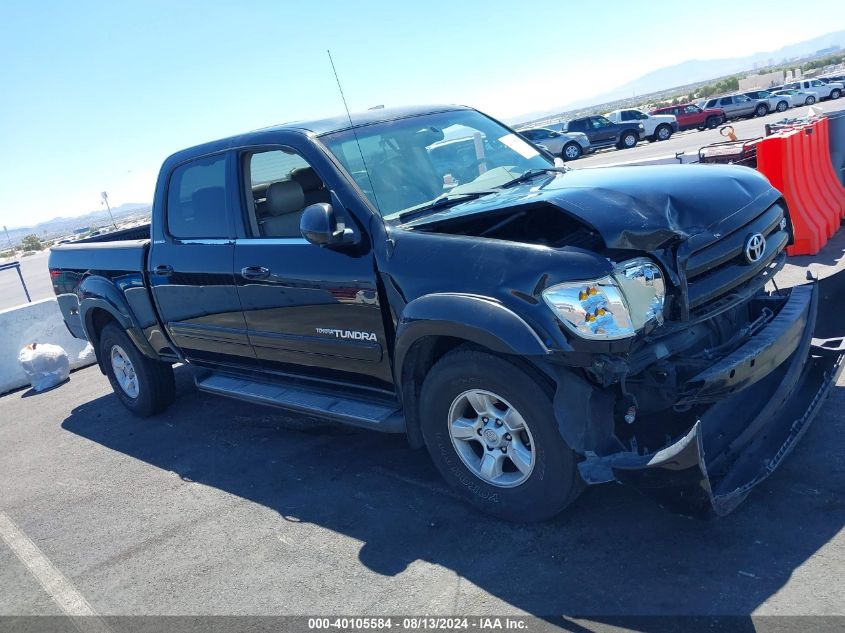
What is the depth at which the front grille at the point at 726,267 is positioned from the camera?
3.38 m

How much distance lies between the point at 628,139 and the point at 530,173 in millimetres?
31895

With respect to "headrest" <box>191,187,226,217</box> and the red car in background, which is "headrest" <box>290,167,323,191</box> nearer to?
"headrest" <box>191,187,226,217</box>

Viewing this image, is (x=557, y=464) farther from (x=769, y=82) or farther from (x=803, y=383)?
(x=769, y=82)

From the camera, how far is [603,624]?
9.50 feet

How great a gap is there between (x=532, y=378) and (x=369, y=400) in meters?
1.32

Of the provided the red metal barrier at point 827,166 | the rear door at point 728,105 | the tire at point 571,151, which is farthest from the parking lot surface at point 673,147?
the red metal barrier at point 827,166

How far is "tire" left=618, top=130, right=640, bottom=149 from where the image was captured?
3447 cm

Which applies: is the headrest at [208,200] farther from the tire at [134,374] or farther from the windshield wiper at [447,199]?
the tire at [134,374]

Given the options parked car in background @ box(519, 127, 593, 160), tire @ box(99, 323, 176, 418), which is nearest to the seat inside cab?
tire @ box(99, 323, 176, 418)

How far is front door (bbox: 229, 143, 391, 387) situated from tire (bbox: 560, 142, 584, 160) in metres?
30.1

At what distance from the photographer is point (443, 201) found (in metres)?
4.21

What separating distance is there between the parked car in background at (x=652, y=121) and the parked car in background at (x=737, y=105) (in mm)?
4194

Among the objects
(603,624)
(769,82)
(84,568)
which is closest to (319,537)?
(84,568)

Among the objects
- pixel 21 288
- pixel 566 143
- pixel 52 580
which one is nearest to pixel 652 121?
pixel 566 143
